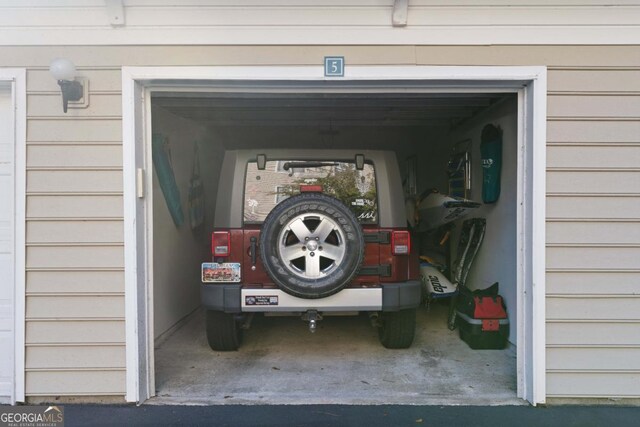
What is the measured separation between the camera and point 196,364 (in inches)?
153

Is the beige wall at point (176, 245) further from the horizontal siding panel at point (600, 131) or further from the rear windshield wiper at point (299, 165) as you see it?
the horizontal siding panel at point (600, 131)

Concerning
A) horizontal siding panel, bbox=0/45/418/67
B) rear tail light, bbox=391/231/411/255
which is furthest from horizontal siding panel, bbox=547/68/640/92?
rear tail light, bbox=391/231/411/255

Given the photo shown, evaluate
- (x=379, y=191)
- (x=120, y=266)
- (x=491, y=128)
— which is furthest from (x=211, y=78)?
(x=491, y=128)

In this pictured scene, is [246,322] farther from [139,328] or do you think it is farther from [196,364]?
[139,328]

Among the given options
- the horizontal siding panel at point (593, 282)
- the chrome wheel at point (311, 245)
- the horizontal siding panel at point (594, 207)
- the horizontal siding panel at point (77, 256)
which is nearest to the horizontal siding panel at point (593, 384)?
the horizontal siding panel at point (593, 282)

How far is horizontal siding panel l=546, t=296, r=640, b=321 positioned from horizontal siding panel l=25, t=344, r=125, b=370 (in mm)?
3249

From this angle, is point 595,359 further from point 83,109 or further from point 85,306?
point 83,109

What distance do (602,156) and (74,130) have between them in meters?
3.82

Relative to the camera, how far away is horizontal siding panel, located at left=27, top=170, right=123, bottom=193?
307 centimetres

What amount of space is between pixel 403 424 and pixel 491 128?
3228mm

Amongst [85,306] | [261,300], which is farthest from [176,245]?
[85,306]

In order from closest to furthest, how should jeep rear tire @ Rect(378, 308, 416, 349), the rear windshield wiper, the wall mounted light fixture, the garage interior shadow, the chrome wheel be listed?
the wall mounted light fixture, the garage interior shadow, the chrome wheel, the rear windshield wiper, jeep rear tire @ Rect(378, 308, 416, 349)

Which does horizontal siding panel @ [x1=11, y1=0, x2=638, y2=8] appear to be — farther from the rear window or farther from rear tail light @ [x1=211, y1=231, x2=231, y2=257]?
rear tail light @ [x1=211, y1=231, x2=231, y2=257]

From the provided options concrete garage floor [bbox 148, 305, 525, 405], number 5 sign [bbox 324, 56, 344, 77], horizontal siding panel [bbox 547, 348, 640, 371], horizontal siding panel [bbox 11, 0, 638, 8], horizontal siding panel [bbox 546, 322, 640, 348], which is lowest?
concrete garage floor [bbox 148, 305, 525, 405]
